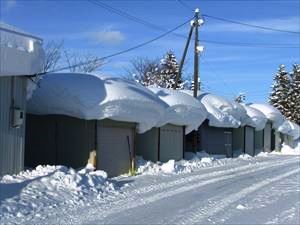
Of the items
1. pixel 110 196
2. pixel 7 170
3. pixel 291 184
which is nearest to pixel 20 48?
pixel 7 170

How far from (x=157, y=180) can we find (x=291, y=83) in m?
70.3

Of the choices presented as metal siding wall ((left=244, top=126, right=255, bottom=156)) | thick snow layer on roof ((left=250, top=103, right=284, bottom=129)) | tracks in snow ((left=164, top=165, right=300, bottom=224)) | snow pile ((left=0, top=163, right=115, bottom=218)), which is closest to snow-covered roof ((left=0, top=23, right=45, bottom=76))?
snow pile ((left=0, top=163, right=115, bottom=218))

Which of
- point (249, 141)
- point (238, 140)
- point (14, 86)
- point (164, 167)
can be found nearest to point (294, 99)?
point (249, 141)

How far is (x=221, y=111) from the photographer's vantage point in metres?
37.1

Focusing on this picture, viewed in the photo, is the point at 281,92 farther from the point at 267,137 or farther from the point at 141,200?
the point at 141,200

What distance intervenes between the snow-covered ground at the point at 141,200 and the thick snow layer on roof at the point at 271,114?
31.9 meters

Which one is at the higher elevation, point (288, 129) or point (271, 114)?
point (271, 114)

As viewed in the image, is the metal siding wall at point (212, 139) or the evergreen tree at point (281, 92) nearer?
the metal siding wall at point (212, 139)

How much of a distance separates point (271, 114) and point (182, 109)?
81.3 ft

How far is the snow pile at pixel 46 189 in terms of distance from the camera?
1190cm

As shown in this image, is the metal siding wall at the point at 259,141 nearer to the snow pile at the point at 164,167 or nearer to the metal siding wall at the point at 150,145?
the snow pile at the point at 164,167

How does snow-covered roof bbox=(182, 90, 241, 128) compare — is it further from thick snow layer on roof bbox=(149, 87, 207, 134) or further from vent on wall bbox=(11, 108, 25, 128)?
vent on wall bbox=(11, 108, 25, 128)

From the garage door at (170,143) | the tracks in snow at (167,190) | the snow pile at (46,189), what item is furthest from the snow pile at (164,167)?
the snow pile at (46,189)

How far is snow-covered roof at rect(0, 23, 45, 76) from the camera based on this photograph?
14.7 metres
